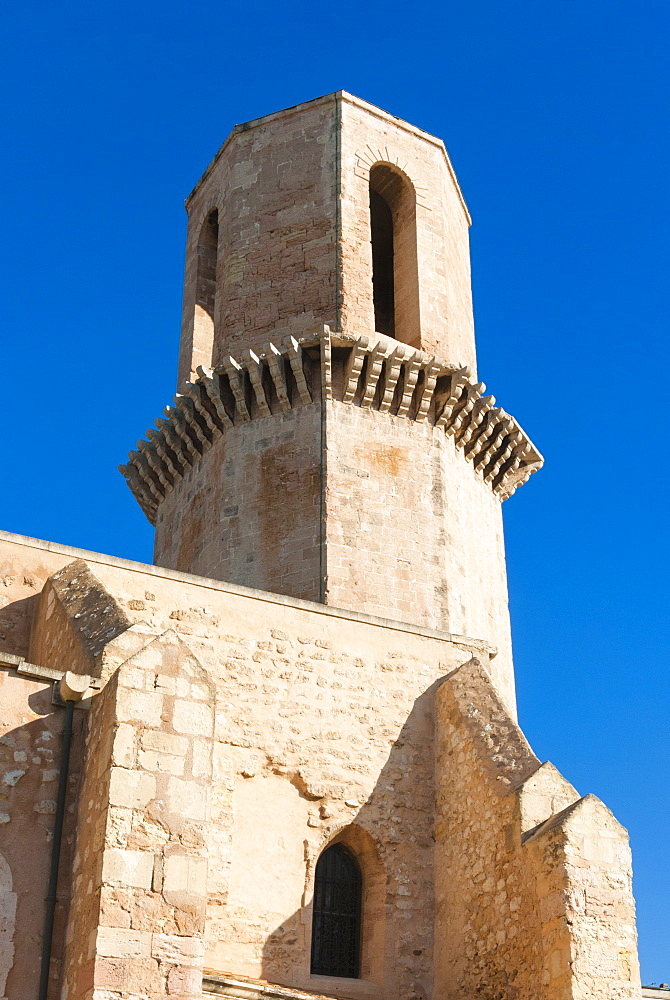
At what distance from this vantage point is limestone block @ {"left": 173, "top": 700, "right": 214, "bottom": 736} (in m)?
8.90

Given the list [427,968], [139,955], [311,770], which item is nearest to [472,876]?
[427,968]

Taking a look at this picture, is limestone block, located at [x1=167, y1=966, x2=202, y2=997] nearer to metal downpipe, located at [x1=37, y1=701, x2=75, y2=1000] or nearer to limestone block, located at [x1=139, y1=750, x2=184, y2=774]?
metal downpipe, located at [x1=37, y1=701, x2=75, y2=1000]

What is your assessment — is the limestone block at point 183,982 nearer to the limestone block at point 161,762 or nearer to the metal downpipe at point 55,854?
the metal downpipe at point 55,854

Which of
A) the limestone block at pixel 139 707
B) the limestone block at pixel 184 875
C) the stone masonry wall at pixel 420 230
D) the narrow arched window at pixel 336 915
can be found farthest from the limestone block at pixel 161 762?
the stone masonry wall at pixel 420 230

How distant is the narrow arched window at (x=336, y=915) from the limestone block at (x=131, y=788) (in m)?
3.94

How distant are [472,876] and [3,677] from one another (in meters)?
4.87

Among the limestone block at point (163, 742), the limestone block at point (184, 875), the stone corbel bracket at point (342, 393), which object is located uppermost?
the stone corbel bracket at point (342, 393)

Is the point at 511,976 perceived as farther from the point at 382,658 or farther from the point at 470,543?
the point at 470,543

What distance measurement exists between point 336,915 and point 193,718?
4013mm

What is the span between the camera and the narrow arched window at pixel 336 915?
11.8 meters

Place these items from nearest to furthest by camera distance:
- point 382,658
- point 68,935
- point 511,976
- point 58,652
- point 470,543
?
point 68,935, point 511,976, point 58,652, point 382,658, point 470,543

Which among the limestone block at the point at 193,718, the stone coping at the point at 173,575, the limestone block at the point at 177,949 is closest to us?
the limestone block at the point at 177,949

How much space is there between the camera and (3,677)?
374 inches

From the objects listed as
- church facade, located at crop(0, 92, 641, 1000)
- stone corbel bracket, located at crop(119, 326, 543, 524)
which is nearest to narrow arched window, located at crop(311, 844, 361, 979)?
church facade, located at crop(0, 92, 641, 1000)
